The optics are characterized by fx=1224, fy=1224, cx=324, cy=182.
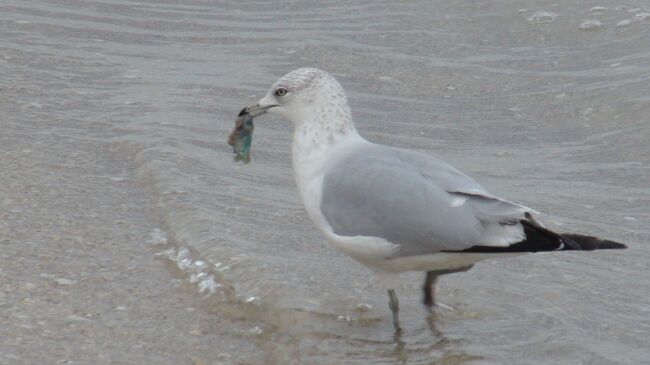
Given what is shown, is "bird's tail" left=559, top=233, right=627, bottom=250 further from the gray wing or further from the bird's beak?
the bird's beak

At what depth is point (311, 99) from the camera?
15.8ft

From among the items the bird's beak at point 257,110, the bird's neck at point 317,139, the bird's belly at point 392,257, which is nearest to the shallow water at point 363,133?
the bird's belly at point 392,257

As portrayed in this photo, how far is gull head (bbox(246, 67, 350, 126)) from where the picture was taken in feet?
15.8

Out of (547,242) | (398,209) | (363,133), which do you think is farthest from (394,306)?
(363,133)

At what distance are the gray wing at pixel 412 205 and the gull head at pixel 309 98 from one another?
0.28m

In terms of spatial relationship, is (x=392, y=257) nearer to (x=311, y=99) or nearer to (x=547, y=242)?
(x=547, y=242)

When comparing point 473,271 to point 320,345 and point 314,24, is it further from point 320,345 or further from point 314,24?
point 314,24

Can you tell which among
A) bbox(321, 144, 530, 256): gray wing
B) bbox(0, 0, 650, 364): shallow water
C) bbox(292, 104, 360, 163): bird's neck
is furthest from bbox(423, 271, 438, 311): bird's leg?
bbox(292, 104, 360, 163): bird's neck

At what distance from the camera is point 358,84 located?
852cm

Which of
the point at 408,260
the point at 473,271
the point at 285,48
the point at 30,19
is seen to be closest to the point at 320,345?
the point at 408,260

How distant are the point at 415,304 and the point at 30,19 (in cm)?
571

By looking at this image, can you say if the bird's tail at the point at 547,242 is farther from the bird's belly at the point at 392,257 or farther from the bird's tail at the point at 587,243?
the bird's belly at the point at 392,257

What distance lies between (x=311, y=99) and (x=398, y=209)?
0.66 meters

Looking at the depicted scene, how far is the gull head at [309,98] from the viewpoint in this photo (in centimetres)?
480
